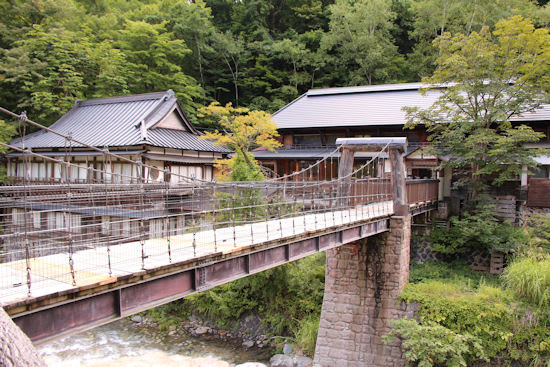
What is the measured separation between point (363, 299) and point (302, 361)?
253cm

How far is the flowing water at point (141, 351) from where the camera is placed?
1123 centimetres

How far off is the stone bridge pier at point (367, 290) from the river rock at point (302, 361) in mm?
303

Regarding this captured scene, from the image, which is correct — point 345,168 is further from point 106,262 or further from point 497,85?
point 106,262

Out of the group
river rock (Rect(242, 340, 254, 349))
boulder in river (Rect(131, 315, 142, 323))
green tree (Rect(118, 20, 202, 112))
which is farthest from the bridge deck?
green tree (Rect(118, 20, 202, 112))

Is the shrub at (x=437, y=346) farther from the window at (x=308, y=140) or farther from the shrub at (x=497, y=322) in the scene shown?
the window at (x=308, y=140)

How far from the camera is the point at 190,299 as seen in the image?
1452 centimetres

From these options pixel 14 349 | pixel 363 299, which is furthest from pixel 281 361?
pixel 14 349

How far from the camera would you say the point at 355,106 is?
22.2m

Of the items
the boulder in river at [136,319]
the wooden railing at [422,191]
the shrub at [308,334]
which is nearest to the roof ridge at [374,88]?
the wooden railing at [422,191]

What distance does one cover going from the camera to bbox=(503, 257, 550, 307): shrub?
991 cm

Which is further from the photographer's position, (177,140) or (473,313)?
(177,140)

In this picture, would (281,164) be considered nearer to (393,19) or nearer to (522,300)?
(522,300)

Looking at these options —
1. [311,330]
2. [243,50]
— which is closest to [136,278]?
[311,330]

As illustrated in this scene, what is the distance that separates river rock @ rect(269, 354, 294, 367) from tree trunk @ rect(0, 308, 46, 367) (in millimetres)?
10493
